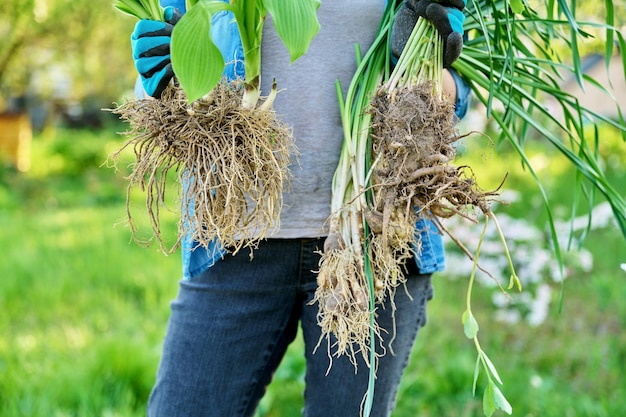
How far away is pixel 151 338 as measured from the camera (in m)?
2.75

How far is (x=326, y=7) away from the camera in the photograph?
3.63 feet

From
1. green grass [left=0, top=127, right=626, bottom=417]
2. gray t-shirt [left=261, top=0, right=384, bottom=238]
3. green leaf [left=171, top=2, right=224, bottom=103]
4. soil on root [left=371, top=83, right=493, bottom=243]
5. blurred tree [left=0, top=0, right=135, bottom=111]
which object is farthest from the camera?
blurred tree [left=0, top=0, right=135, bottom=111]

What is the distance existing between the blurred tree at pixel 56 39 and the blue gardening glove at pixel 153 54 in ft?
15.5

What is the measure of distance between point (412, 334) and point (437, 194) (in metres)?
0.34

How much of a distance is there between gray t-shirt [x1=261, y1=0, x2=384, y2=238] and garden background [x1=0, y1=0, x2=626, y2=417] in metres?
0.23

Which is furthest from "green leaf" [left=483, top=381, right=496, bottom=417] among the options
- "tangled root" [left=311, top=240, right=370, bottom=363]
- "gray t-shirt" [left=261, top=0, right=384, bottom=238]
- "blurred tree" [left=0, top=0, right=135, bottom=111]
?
"blurred tree" [left=0, top=0, right=135, bottom=111]

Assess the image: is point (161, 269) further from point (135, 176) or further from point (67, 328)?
point (135, 176)

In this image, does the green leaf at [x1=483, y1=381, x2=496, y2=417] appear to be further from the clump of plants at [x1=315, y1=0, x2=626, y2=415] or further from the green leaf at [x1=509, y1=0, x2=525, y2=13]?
the green leaf at [x1=509, y1=0, x2=525, y2=13]

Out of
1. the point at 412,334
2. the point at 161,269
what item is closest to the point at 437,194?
the point at 412,334

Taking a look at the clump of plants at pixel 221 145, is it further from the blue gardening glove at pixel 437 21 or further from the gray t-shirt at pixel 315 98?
the blue gardening glove at pixel 437 21

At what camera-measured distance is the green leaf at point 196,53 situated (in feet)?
2.47

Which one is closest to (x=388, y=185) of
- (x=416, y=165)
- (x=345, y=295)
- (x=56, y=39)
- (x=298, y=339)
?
(x=416, y=165)

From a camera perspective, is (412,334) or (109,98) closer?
(412,334)

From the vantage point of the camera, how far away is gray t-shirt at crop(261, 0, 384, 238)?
3.65 feet
